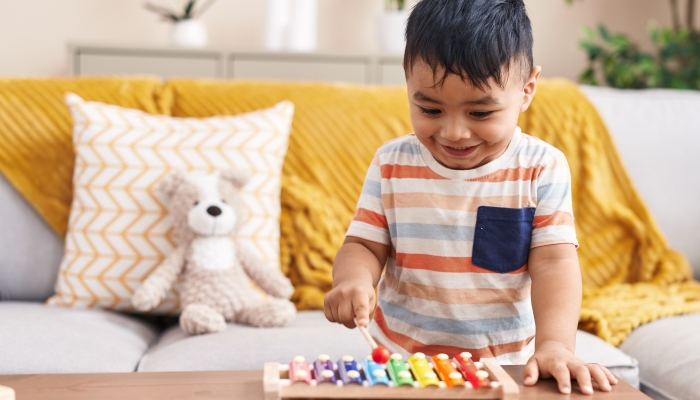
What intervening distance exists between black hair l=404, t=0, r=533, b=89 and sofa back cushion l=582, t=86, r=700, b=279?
0.92 meters

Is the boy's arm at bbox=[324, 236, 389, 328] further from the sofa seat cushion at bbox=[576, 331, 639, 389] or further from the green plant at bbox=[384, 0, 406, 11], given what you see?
the green plant at bbox=[384, 0, 406, 11]

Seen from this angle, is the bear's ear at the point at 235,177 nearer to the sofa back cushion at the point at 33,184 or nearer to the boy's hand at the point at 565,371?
the sofa back cushion at the point at 33,184

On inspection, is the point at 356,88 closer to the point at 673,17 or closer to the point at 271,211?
the point at 271,211

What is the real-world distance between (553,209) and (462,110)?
0.65ft

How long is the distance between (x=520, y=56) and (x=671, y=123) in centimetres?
103

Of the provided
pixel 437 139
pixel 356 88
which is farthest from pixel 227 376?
pixel 356 88

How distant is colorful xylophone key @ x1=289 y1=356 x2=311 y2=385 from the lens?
1.90ft

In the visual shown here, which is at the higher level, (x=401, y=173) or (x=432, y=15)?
(x=432, y=15)

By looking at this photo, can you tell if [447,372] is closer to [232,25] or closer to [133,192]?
[133,192]

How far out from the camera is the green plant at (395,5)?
8.77ft

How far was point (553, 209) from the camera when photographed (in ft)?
2.73

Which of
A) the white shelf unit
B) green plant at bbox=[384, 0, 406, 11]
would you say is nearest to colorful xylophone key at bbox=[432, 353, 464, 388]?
the white shelf unit

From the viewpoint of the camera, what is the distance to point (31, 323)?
1133 millimetres

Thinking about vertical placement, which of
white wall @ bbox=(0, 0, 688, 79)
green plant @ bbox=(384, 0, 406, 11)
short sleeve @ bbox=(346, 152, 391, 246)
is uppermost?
green plant @ bbox=(384, 0, 406, 11)
